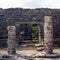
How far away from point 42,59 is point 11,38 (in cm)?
317

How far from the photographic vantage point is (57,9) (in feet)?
73.5

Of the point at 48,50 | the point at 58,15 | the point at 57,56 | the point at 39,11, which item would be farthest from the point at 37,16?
the point at 57,56

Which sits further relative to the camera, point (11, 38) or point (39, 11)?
point (39, 11)

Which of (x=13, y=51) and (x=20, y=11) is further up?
(x=20, y=11)

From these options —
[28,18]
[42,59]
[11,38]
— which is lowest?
[42,59]

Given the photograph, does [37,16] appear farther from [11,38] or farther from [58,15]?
[11,38]

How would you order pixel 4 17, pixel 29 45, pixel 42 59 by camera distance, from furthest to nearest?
pixel 4 17 → pixel 29 45 → pixel 42 59

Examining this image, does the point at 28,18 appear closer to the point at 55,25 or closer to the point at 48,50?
the point at 55,25

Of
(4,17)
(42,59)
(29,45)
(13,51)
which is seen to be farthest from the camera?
(4,17)

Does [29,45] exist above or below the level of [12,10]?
below

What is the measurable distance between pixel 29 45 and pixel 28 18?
9.43 ft

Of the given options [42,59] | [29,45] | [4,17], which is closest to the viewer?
[42,59]

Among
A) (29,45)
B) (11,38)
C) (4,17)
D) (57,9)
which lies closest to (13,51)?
(11,38)

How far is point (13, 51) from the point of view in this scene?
659 inches
